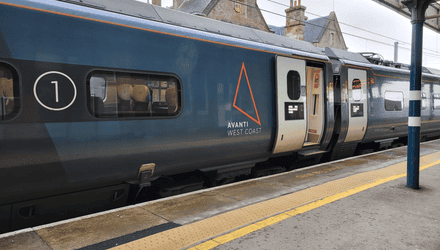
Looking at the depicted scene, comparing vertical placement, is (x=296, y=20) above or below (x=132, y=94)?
above

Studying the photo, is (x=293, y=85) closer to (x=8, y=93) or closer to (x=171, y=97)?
(x=171, y=97)

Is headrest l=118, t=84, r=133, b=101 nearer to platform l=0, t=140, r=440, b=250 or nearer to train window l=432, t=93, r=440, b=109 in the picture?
platform l=0, t=140, r=440, b=250

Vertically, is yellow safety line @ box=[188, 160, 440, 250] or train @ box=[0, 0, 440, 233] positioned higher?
train @ box=[0, 0, 440, 233]

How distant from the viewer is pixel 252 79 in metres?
5.43

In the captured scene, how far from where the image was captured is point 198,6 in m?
23.0

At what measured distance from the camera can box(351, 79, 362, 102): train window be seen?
7.82 metres

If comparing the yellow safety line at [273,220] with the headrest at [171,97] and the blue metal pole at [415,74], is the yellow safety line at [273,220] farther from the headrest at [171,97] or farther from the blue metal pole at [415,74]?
the headrest at [171,97]

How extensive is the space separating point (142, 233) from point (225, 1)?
22.0 meters

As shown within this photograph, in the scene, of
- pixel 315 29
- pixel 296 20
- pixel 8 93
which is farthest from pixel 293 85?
pixel 315 29

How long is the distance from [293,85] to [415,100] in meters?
2.17

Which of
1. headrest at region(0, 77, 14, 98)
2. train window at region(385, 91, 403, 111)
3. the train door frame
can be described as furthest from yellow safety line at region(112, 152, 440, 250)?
train window at region(385, 91, 403, 111)

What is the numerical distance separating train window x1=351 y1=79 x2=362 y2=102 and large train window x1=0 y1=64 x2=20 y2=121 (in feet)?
23.3

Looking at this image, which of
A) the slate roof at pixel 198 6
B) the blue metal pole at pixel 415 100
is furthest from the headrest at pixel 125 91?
the slate roof at pixel 198 6

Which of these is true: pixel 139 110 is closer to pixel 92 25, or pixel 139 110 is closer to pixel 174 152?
pixel 174 152
